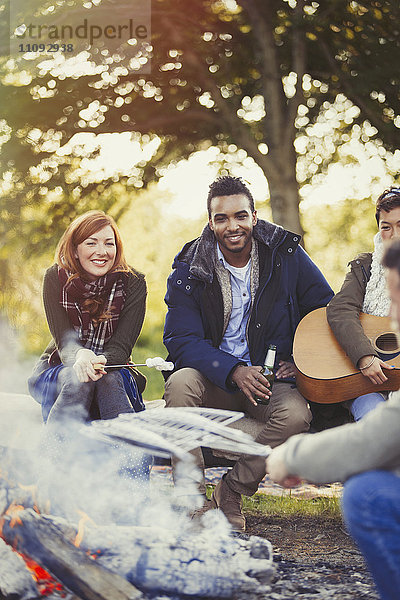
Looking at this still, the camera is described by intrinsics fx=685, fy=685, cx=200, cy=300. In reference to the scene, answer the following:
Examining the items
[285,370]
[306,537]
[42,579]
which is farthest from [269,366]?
[42,579]

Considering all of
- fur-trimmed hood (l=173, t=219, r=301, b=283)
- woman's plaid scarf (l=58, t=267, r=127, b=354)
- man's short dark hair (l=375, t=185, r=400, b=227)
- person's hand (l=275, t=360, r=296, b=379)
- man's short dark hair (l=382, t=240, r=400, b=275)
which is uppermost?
man's short dark hair (l=375, t=185, r=400, b=227)

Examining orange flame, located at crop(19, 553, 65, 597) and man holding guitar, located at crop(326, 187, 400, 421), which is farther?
man holding guitar, located at crop(326, 187, 400, 421)

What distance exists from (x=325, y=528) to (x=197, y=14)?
15.1ft

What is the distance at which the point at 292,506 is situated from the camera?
4285 millimetres

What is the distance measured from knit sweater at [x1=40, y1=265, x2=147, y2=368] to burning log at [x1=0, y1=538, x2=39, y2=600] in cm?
121

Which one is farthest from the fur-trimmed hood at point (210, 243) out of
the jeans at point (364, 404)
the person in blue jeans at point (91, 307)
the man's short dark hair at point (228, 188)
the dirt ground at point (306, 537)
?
the dirt ground at point (306, 537)

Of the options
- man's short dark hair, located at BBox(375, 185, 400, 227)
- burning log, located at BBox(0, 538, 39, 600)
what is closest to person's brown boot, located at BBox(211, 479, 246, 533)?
burning log, located at BBox(0, 538, 39, 600)

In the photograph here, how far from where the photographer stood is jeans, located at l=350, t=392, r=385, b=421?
346 cm

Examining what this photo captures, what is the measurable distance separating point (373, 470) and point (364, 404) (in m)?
1.41

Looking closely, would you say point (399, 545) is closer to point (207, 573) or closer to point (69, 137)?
point (207, 573)

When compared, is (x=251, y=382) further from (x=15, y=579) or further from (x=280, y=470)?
(x=15, y=579)

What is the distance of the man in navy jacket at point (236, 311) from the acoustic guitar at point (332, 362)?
11cm

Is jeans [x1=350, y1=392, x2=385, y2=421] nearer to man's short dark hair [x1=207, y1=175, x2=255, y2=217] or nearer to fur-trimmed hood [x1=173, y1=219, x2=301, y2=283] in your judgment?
fur-trimmed hood [x1=173, y1=219, x2=301, y2=283]

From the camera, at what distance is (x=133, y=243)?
Answer: 883 centimetres
